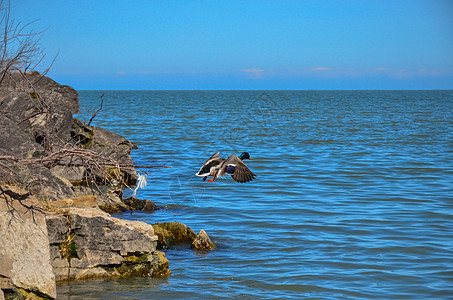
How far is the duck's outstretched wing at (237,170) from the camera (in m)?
9.03

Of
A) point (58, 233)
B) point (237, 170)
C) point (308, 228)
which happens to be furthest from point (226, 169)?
point (308, 228)

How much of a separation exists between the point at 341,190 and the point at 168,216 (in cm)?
648

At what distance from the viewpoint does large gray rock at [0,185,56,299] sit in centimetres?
690

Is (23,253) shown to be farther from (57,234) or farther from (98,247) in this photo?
(98,247)

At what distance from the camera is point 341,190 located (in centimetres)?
1727

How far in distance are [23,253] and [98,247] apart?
5.04 feet

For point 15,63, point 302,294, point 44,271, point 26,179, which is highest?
point 15,63

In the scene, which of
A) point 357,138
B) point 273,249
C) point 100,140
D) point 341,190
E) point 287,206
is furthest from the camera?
point 357,138

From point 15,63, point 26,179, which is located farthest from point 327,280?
point 15,63

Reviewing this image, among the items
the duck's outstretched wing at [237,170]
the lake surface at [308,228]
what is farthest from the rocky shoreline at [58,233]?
the duck's outstretched wing at [237,170]

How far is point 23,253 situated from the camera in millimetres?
7109

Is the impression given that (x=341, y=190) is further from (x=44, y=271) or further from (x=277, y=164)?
(x=44, y=271)

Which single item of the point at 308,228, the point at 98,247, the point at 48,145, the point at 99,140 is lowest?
the point at 308,228

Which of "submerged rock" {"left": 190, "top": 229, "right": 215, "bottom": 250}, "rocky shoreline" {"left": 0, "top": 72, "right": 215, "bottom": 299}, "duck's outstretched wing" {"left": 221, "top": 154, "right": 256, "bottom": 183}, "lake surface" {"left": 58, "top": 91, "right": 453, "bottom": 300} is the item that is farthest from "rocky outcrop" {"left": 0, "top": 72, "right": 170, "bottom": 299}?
"duck's outstretched wing" {"left": 221, "top": 154, "right": 256, "bottom": 183}
